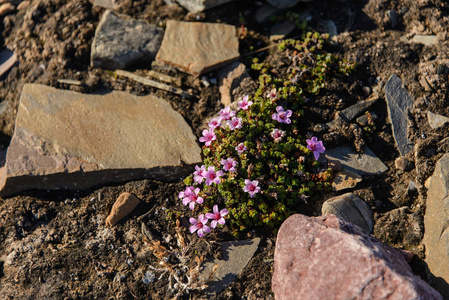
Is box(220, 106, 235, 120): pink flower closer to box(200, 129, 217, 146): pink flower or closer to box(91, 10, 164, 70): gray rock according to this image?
box(200, 129, 217, 146): pink flower

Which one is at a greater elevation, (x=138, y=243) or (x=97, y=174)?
(x=97, y=174)

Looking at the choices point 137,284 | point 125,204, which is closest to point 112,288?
point 137,284

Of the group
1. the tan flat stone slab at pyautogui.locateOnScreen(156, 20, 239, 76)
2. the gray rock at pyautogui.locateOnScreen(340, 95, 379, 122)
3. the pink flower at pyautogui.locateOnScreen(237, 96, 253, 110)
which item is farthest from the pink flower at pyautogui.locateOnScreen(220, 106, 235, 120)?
the gray rock at pyautogui.locateOnScreen(340, 95, 379, 122)

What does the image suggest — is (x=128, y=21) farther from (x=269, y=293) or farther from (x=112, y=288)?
(x=269, y=293)

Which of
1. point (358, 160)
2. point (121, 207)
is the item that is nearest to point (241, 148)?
point (358, 160)

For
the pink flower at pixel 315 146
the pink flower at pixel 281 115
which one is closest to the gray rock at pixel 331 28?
the pink flower at pixel 281 115
